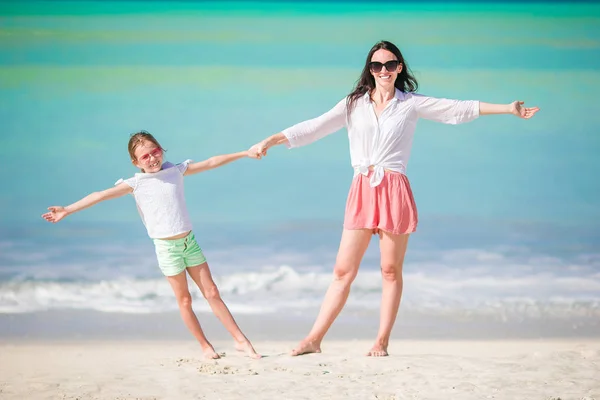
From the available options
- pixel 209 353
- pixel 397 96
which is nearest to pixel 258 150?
pixel 397 96

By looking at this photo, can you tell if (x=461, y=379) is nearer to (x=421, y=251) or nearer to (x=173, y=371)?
(x=173, y=371)

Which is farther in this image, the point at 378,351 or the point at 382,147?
the point at 378,351

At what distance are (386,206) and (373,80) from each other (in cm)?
76

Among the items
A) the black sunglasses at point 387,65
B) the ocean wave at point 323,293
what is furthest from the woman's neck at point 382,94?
the ocean wave at point 323,293

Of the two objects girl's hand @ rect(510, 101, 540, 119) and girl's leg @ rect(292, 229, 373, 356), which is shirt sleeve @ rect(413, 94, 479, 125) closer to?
girl's hand @ rect(510, 101, 540, 119)

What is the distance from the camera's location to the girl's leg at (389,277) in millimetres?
5355

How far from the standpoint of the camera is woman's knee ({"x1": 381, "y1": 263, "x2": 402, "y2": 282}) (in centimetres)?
539


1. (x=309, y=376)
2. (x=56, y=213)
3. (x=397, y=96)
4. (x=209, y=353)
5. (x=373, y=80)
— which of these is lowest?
(x=309, y=376)

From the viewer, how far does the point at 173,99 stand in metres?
12.2

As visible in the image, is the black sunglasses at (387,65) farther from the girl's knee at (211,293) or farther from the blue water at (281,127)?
the blue water at (281,127)

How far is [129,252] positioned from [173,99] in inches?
105

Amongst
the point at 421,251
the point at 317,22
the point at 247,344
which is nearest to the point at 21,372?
the point at 247,344

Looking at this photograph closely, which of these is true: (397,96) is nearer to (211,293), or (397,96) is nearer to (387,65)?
(387,65)

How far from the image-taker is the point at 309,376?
5164 millimetres
